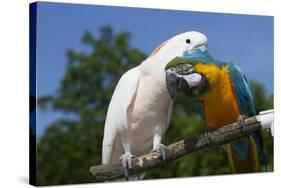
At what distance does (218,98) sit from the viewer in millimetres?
5273

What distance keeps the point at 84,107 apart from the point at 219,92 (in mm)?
1130

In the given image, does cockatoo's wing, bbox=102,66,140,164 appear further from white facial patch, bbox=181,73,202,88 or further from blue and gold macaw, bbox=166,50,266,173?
white facial patch, bbox=181,73,202,88

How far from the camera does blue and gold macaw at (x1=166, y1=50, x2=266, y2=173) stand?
5.21 metres

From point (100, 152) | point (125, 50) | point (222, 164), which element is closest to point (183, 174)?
point (222, 164)

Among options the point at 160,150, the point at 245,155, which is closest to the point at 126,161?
the point at 160,150

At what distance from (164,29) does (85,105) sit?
0.92 meters

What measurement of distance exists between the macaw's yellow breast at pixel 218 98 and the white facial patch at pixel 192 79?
5cm

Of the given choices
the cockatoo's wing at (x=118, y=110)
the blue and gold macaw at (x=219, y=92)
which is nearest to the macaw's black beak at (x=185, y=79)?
the blue and gold macaw at (x=219, y=92)

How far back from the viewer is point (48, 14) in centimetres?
486

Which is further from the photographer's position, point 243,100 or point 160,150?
point 243,100

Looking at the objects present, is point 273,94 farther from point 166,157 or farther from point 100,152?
point 100,152

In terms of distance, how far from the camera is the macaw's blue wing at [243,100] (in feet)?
17.6

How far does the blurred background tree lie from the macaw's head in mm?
141

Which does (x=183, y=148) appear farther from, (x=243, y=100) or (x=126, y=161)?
(x=243, y=100)
